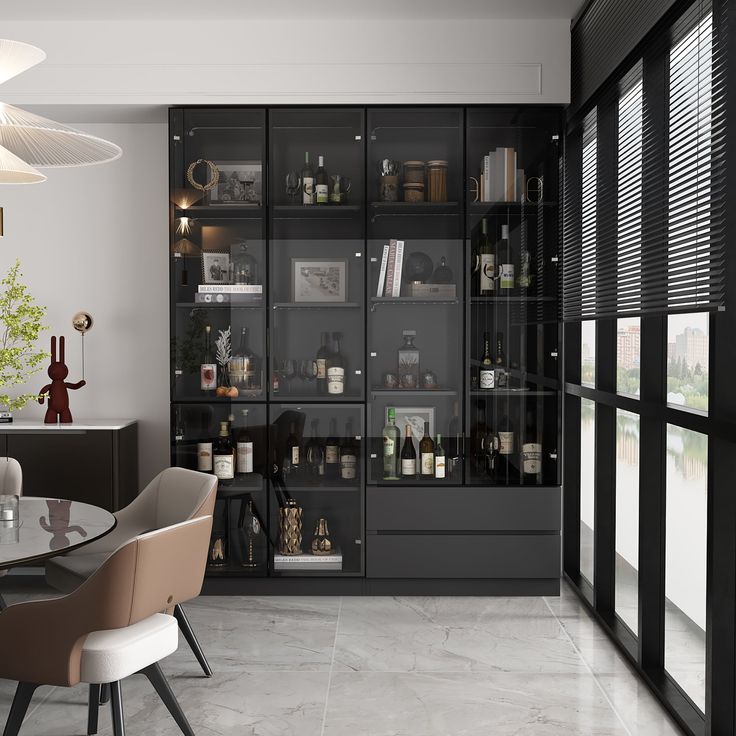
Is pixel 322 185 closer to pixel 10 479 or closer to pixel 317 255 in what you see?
pixel 317 255

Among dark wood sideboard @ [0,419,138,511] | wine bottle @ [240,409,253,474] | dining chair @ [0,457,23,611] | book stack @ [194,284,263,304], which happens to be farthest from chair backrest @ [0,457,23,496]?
book stack @ [194,284,263,304]

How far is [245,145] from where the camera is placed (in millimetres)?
3973

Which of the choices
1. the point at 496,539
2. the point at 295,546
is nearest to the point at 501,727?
the point at 496,539

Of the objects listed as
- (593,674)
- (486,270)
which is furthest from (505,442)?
(593,674)

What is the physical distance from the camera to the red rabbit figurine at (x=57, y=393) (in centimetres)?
412

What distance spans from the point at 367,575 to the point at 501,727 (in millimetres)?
1441

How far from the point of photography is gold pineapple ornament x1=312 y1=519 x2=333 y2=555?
4031 mm

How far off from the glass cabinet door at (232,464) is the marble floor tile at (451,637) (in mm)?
639

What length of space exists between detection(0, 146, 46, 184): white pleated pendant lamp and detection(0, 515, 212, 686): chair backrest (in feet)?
4.10

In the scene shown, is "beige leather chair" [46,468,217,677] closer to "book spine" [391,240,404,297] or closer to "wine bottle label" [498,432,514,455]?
"book spine" [391,240,404,297]

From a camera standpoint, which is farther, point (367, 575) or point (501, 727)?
point (367, 575)

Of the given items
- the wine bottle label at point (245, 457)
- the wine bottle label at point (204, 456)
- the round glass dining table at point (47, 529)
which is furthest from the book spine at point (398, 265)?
the round glass dining table at point (47, 529)

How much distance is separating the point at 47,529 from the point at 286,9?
108 inches

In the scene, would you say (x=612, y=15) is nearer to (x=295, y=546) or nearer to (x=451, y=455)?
(x=451, y=455)
